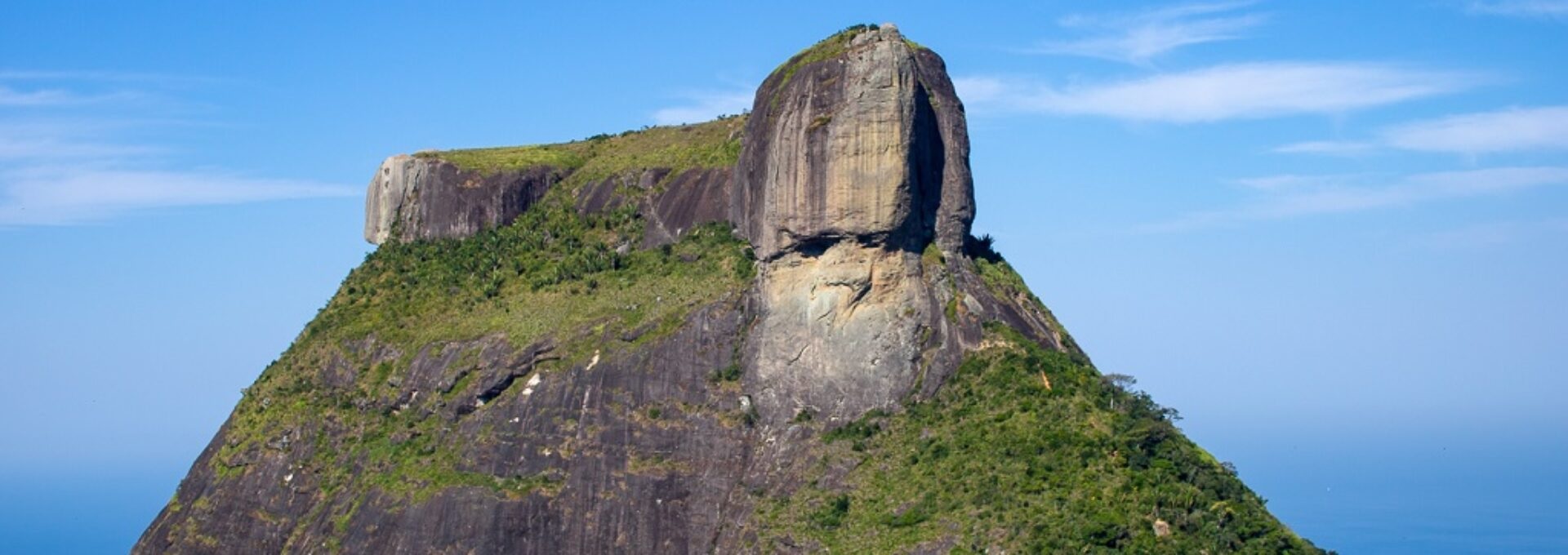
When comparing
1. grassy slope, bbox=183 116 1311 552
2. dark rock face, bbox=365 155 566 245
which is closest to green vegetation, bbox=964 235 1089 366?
grassy slope, bbox=183 116 1311 552

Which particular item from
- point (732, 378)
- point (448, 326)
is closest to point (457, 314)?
point (448, 326)

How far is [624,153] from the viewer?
357ft

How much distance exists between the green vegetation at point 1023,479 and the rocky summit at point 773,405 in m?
0.10

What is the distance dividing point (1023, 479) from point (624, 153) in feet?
130

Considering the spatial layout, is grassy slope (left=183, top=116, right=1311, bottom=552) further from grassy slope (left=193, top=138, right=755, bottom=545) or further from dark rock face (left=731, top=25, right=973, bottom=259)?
dark rock face (left=731, top=25, right=973, bottom=259)

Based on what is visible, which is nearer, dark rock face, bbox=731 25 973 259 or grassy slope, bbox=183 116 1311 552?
grassy slope, bbox=183 116 1311 552

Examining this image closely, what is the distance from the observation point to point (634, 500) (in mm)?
83500

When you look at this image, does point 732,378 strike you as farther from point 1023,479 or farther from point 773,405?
point 1023,479

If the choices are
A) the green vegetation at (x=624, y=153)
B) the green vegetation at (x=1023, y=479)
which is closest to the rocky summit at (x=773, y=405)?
the green vegetation at (x=1023, y=479)

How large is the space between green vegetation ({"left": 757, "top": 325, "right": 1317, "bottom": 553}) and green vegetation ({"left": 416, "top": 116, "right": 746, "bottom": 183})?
73.3 ft

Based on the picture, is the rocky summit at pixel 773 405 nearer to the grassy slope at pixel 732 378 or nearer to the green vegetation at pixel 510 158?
the grassy slope at pixel 732 378

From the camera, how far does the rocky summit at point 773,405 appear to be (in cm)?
7588

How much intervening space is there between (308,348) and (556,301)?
14781 mm

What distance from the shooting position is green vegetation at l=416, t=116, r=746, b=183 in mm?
102750
